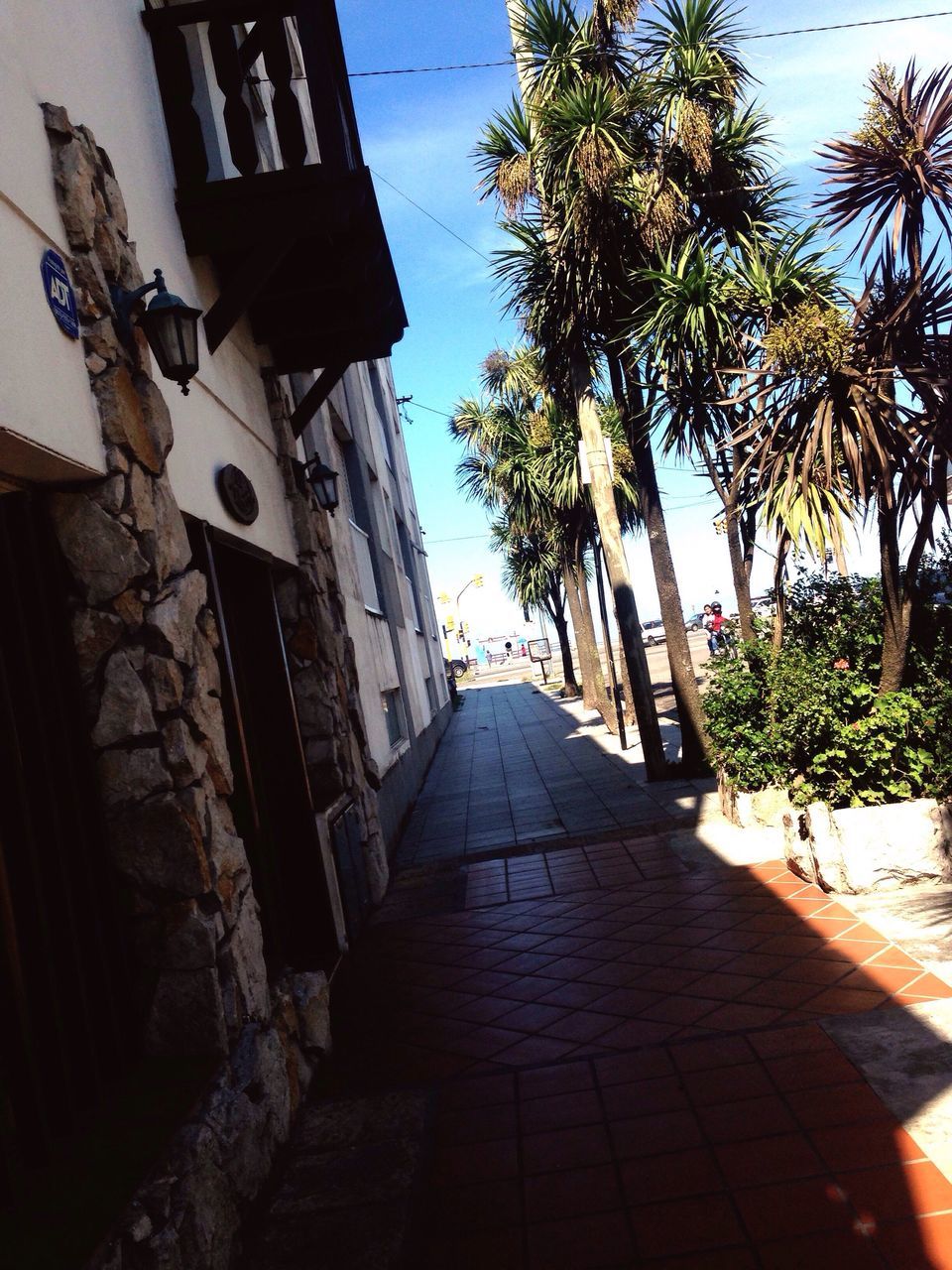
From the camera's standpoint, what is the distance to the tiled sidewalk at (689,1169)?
2723mm

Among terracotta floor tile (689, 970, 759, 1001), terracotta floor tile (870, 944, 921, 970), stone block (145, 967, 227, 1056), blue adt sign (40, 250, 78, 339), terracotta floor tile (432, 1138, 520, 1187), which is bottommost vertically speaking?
terracotta floor tile (432, 1138, 520, 1187)

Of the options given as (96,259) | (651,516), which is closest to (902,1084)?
(96,259)

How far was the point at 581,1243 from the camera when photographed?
2891 millimetres

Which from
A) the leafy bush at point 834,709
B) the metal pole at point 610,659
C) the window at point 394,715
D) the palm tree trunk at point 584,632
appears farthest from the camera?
the palm tree trunk at point 584,632

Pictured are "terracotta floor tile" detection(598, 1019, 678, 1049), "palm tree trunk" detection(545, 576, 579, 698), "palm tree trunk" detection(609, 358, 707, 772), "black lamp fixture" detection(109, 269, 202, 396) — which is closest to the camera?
"black lamp fixture" detection(109, 269, 202, 396)

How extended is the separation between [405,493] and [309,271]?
17.7 metres

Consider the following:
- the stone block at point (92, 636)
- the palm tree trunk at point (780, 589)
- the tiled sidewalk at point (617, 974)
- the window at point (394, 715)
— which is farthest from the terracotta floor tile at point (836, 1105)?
the window at point (394, 715)

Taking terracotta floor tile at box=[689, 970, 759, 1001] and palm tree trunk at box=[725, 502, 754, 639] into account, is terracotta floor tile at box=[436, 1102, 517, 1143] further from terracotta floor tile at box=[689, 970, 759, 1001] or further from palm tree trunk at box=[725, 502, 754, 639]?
palm tree trunk at box=[725, 502, 754, 639]

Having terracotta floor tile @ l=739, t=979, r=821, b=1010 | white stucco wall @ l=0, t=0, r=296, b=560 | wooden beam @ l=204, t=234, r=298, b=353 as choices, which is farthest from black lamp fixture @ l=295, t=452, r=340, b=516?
terracotta floor tile @ l=739, t=979, r=821, b=1010

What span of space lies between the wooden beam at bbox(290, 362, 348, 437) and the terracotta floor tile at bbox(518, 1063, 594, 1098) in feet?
16.7

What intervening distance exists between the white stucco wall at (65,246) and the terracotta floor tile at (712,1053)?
305 cm

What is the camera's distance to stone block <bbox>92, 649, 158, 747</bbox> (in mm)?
3381

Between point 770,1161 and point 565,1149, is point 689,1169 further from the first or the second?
point 565,1149

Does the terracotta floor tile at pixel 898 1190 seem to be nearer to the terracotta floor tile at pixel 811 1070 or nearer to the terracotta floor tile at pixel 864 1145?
the terracotta floor tile at pixel 864 1145
